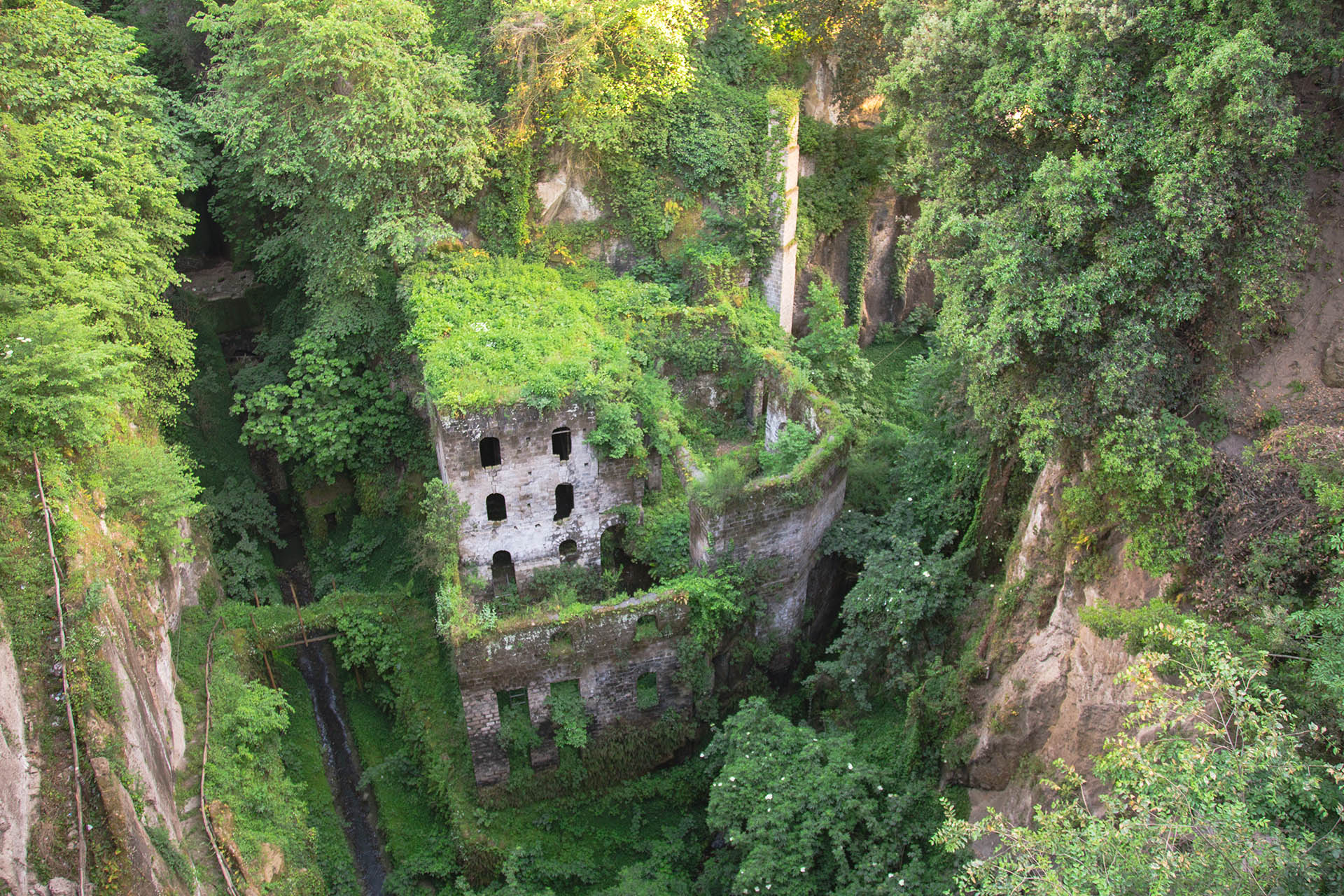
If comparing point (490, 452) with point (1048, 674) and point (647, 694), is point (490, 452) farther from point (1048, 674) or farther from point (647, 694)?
point (1048, 674)

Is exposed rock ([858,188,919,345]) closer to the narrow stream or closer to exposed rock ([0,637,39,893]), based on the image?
the narrow stream

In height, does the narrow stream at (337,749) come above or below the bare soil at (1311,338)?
below

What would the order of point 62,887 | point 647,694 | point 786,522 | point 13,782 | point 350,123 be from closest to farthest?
1. point 62,887
2. point 13,782
3. point 786,522
4. point 647,694
5. point 350,123

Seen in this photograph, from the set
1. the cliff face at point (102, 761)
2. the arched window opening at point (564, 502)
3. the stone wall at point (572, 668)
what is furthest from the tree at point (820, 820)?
the cliff face at point (102, 761)

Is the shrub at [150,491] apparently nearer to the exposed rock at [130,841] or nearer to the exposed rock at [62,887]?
the exposed rock at [130,841]

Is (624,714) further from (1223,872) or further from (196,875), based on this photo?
(1223,872)

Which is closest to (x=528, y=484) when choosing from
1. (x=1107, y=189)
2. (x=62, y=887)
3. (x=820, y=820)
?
(x=820, y=820)
